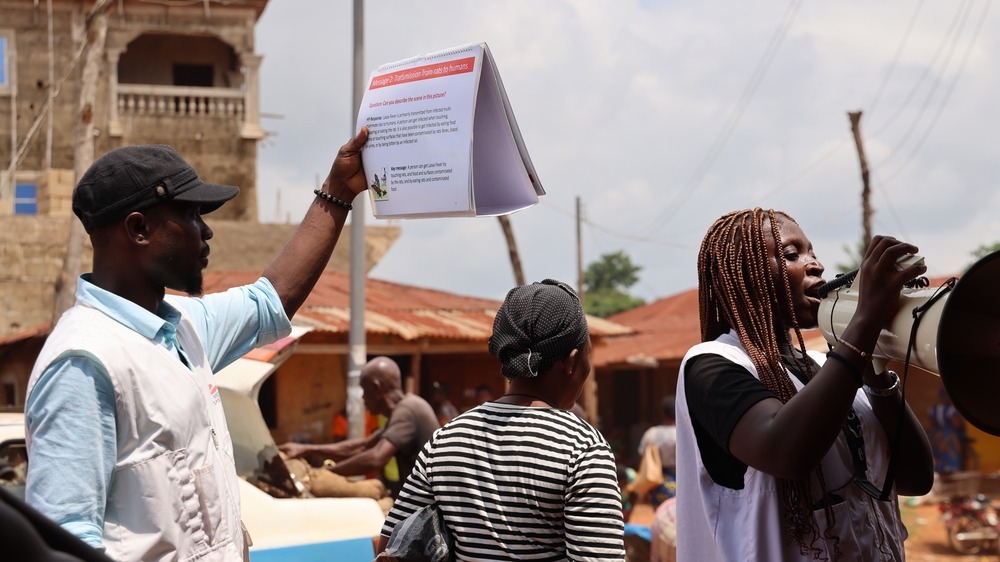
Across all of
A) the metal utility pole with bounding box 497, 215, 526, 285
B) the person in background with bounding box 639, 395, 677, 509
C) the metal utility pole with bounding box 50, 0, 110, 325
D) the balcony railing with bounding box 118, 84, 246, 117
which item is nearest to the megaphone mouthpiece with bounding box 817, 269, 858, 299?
the person in background with bounding box 639, 395, 677, 509

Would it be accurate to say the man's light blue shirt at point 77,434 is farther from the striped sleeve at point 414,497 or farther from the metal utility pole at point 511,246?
the metal utility pole at point 511,246

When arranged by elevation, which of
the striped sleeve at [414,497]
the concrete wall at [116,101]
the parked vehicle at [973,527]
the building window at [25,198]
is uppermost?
the concrete wall at [116,101]

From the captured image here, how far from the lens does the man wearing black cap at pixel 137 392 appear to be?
6.19ft

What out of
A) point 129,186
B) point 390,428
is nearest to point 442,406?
point 390,428

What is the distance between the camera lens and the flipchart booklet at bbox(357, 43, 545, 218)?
2.46 metres

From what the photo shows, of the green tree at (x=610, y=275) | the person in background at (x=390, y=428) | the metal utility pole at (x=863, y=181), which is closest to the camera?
the person in background at (x=390, y=428)

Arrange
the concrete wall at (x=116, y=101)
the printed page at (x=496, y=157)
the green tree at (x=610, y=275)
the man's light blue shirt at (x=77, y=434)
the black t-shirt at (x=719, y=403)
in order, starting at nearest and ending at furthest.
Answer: the man's light blue shirt at (x=77, y=434)
the black t-shirt at (x=719, y=403)
the printed page at (x=496, y=157)
the concrete wall at (x=116, y=101)
the green tree at (x=610, y=275)

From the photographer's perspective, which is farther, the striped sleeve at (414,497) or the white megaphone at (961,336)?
the striped sleeve at (414,497)

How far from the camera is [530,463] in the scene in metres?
2.44

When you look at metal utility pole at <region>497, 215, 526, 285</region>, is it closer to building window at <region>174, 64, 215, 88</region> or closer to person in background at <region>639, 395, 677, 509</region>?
person in background at <region>639, 395, 677, 509</region>

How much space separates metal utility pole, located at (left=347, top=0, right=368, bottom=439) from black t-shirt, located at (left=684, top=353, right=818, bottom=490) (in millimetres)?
8254

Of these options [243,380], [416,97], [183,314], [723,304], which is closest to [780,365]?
[723,304]

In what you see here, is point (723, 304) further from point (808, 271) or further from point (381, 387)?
point (381, 387)

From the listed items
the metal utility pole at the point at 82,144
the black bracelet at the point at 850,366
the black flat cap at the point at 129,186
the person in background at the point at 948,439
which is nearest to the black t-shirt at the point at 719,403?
the black bracelet at the point at 850,366
